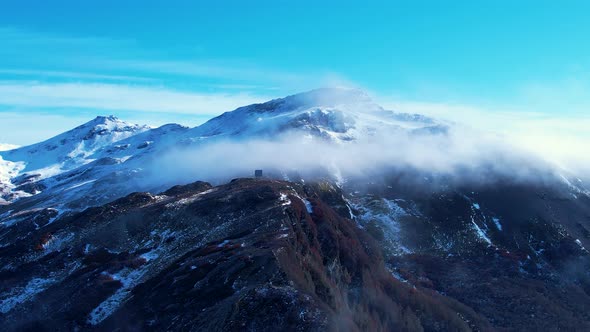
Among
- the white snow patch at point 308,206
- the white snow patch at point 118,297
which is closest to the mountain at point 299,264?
the white snow patch at point 118,297

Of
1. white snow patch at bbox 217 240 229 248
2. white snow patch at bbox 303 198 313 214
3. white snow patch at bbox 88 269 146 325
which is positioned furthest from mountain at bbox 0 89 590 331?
white snow patch at bbox 217 240 229 248

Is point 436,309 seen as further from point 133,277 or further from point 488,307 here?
point 133,277

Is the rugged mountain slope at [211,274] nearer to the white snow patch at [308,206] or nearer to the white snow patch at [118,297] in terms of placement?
the white snow patch at [118,297]

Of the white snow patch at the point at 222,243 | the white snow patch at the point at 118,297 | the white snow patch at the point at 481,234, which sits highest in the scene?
the white snow patch at the point at 222,243

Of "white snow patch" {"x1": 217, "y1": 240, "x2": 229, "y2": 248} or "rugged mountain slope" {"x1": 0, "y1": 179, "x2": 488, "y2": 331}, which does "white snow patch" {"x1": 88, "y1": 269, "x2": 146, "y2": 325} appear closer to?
"rugged mountain slope" {"x1": 0, "y1": 179, "x2": 488, "y2": 331}

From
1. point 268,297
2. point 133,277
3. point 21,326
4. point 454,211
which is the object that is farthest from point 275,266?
point 454,211

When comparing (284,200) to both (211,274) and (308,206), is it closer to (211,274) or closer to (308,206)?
(308,206)

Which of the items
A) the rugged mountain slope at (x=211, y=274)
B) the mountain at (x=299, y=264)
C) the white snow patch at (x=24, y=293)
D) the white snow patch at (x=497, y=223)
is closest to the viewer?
the rugged mountain slope at (x=211, y=274)

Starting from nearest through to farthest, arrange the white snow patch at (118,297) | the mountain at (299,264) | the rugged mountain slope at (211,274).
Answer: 1. the rugged mountain slope at (211,274)
2. the mountain at (299,264)
3. the white snow patch at (118,297)

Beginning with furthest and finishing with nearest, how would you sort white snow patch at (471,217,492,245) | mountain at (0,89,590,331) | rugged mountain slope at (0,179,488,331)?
white snow patch at (471,217,492,245), mountain at (0,89,590,331), rugged mountain slope at (0,179,488,331)
